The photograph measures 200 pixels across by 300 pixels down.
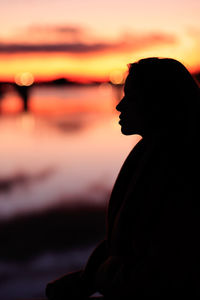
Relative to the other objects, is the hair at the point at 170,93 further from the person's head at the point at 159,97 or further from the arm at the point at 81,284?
the arm at the point at 81,284

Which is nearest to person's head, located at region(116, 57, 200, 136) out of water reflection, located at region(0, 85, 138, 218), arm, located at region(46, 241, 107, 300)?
arm, located at region(46, 241, 107, 300)

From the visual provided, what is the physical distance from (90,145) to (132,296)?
16115mm

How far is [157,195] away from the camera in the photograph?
1483 mm

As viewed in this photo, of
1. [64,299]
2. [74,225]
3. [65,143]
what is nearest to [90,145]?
[65,143]

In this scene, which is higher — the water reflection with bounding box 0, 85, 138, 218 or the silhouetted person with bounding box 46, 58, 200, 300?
the silhouetted person with bounding box 46, 58, 200, 300

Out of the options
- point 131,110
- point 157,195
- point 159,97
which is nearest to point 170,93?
point 159,97

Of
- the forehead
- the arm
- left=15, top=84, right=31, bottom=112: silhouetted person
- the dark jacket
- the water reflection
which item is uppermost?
left=15, top=84, right=31, bottom=112: silhouetted person

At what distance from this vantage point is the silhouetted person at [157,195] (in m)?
1.46

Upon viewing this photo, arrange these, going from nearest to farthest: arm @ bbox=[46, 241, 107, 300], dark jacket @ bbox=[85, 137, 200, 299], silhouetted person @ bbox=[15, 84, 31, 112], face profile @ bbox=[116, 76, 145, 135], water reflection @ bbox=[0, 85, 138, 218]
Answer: dark jacket @ bbox=[85, 137, 200, 299], face profile @ bbox=[116, 76, 145, 135], arm @ bbox=[46, 241, 107, 300], water reflection @ bbox=[0, 85, 138, 218], silhouetted person @ bbox=[15, 84, 31, 112]

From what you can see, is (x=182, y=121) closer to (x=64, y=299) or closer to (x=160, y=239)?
(x=160, y=239)

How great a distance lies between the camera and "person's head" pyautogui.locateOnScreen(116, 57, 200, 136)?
5.08 ft

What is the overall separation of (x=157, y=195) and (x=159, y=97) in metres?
0.33

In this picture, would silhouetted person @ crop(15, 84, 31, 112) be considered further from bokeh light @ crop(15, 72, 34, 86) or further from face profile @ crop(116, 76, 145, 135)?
face profile @ crop(116, 76, 145, 135)

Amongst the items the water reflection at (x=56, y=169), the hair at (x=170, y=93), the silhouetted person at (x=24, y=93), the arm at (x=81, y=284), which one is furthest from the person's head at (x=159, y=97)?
the silhouetted person at (x=24, y=93)
